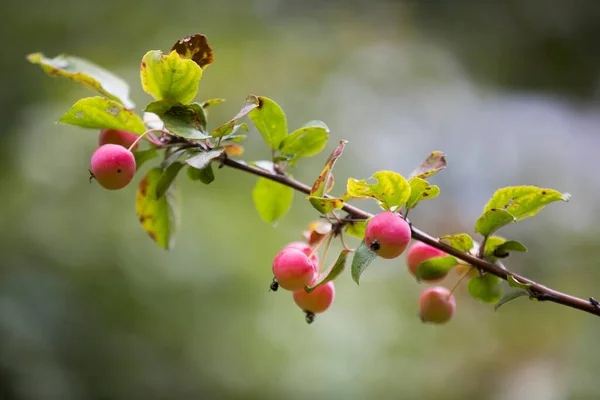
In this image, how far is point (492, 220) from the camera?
0.46 meters

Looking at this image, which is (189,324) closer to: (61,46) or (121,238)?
(121,238)

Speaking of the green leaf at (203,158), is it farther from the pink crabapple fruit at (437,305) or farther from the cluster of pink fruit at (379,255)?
the pink crabapple fruit at (437,305)

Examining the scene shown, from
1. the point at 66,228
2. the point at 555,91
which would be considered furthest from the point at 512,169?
the point at 66,228

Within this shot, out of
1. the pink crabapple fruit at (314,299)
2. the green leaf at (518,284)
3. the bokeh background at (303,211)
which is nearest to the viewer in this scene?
the green leaf at (518,284)

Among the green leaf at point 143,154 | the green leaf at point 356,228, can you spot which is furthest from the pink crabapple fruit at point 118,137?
the green leaf at point 356,228

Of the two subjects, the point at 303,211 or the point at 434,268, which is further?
the point at 303,211

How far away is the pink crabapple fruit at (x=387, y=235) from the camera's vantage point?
417mm

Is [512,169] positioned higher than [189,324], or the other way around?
[512,169]

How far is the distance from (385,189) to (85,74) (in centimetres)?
31

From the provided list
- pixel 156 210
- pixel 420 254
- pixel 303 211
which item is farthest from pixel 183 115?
pixel 303 211

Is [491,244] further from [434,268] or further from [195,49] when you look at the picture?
[195,49]

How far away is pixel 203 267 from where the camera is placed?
1.65 metres

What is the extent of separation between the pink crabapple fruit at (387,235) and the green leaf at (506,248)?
0.10 metres

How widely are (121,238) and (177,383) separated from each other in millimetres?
460
